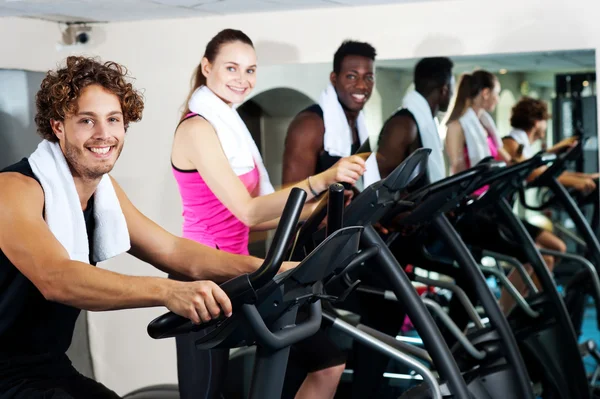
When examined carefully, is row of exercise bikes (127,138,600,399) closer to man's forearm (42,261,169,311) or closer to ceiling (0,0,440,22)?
man's forearm (42,261,169,311)

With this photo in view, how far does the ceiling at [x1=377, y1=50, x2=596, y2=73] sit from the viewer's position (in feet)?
12.1

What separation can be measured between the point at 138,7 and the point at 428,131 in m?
1.48

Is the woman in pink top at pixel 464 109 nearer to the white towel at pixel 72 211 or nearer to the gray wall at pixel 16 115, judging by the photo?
the gray wall at pixel 16 115

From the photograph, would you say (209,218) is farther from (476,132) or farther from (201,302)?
(201,302)

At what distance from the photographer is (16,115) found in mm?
3516

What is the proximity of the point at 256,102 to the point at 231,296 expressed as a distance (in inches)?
83.1

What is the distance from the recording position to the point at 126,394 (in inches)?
156

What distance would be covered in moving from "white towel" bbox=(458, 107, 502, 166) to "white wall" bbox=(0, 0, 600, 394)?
41 cm

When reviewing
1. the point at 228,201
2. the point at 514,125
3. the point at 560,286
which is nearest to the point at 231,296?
the point at 228,201

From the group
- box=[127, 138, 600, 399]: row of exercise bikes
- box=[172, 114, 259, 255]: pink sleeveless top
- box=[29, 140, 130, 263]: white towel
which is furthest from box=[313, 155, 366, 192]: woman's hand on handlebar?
box=[29, 140, 130, 263]: white towel

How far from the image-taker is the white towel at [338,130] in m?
3.79

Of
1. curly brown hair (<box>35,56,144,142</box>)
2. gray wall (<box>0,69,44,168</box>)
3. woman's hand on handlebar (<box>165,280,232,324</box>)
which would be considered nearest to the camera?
woman's hand on handlebar (<box>165,280,232,324</box>)

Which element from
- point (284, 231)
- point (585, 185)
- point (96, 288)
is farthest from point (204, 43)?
point (284, 231)

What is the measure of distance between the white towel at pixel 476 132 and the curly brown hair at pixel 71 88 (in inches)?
81.8
